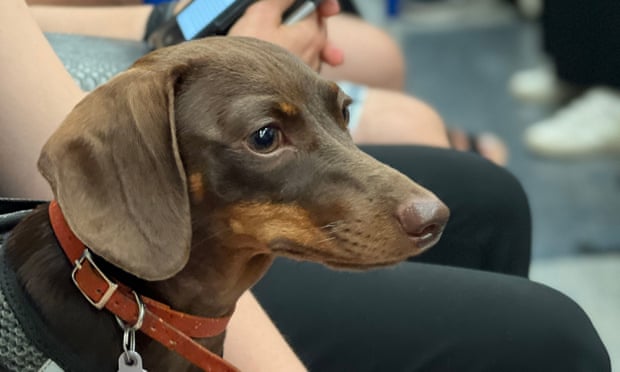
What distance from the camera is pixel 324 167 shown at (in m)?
0.79

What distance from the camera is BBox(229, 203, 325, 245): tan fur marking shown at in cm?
77

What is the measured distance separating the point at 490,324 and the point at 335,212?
1.03 feet

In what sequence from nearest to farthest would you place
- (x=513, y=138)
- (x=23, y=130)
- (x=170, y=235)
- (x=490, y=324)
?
(x=170, y=235), (x=23, y=130), (x=490, y=324), (x=513, y=138)

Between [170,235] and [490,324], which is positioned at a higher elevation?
[170,235]

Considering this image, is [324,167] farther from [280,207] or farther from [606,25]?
[606,25]

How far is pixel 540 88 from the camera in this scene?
319 cm

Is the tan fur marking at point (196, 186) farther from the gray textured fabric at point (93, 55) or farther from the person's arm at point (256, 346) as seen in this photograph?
the gray textured fabric at point (93, 55)

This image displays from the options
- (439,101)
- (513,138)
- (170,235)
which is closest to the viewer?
(170,235)

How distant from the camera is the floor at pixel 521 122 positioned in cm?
205

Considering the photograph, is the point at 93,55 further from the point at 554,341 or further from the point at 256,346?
the point at 554,341

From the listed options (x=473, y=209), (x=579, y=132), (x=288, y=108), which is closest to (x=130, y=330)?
(x=288, y=108)

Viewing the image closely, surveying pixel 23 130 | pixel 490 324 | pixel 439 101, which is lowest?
pixel 439 101

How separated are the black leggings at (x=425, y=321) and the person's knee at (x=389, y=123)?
473mm

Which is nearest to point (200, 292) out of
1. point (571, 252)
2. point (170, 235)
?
point (170, 235)
